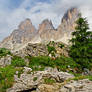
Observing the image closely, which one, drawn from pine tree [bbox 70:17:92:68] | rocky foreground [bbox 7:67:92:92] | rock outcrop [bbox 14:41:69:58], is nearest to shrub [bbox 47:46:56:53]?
rock outcrop [bbox 14:41:69:58]

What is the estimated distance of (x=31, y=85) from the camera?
35.0 ft

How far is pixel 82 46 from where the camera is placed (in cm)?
2214

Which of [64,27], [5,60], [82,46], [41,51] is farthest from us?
[64,27]

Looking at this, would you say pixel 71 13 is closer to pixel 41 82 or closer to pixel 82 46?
pixel 82 46

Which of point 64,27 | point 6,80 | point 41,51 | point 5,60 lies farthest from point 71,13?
point 6,80

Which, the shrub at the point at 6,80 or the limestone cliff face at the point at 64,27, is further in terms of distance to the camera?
the limestone cliff face at the point at 64,27

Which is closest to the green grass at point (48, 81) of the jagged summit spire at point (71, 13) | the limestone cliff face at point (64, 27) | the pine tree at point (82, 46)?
the pine tree at point (82, 46)

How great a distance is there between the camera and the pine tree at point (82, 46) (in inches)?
826

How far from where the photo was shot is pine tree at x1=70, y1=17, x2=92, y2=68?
21.0 metres

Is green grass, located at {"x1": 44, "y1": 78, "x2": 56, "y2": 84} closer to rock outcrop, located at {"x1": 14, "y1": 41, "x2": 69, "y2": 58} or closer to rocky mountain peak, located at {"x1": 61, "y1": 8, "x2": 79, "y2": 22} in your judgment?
rock outcrop, located at {"x1": 14, "y1": 41, "x2": 69, "y2": 58}

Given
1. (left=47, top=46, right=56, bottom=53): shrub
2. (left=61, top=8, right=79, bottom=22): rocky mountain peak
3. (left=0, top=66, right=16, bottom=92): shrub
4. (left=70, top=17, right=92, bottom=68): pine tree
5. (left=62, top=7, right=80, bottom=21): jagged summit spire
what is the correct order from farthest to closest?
(left=62, top=7, right=80, bottom=21): jagged summit spire, (left=61, top=8, right=79, bottom=22): rocky mountain peak, (left=47, top=46, right=56, bottom=53): shrub, (left=70, top=17, right=92, bottom=68): pine tree, (left=0, top=66, right=16, bottom=92): shrub

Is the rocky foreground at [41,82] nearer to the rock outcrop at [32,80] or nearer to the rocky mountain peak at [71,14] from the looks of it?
the rock outcrop at [32,80]

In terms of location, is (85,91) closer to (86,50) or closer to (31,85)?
(31,85)

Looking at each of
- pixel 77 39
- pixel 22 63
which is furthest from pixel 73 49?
pixel 22 63
